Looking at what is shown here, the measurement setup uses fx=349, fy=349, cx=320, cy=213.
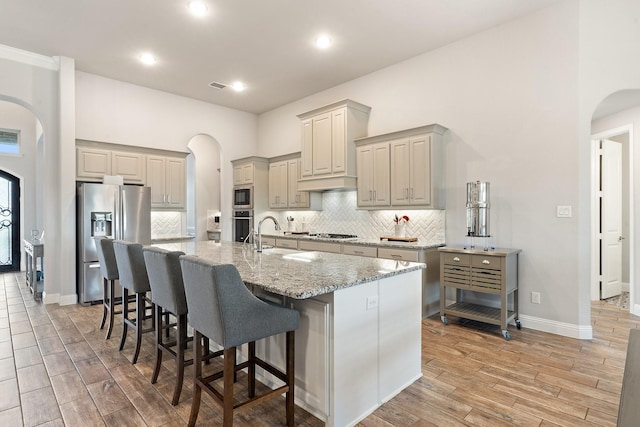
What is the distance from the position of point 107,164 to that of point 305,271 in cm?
435

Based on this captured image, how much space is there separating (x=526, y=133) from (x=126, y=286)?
4.24m

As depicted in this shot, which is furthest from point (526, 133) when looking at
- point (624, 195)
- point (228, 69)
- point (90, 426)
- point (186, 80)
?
point (186, 80)

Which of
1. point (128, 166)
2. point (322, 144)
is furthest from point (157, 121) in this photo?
point (322, 144)

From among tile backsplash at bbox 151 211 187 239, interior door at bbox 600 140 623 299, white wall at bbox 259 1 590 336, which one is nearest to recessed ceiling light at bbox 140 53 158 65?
tile backsplash at bbox 151 211 187 239

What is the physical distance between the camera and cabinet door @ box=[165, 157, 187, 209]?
5809 millimetres

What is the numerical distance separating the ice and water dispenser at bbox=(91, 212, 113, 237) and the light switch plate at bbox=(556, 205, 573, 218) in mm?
5451

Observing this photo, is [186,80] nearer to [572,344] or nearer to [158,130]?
[158,130]

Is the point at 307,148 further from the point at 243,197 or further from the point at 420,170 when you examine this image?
the point at 420,170

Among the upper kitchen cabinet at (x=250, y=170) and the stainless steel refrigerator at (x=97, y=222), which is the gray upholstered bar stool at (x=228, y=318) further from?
the upper kitchen cabinet at (x=250, y=170)

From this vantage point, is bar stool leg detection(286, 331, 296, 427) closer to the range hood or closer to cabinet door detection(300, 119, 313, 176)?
the range hood

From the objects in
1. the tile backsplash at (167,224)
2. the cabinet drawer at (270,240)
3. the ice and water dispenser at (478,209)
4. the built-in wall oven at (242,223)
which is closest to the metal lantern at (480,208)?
the ice and water dispenser at (478,209)

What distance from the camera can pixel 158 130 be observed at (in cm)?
589

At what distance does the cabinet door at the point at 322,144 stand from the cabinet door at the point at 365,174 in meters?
0.47

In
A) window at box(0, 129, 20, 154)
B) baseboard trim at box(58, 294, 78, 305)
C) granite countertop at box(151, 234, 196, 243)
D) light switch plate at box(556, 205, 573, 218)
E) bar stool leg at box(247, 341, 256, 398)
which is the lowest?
baseboard trim at box(58, 294, 78, 305)
